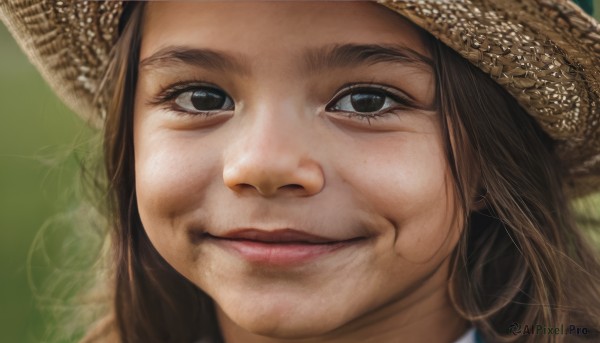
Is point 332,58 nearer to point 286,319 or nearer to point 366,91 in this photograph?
point 366,91

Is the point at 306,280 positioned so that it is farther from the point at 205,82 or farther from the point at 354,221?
the point at 205,82

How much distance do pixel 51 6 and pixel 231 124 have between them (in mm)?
459

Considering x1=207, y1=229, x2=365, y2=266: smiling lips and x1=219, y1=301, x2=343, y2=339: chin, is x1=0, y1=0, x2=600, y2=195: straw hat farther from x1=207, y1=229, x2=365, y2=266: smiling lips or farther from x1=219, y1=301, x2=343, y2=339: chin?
x1=219, y1=301, x2=343, y2=339: chin

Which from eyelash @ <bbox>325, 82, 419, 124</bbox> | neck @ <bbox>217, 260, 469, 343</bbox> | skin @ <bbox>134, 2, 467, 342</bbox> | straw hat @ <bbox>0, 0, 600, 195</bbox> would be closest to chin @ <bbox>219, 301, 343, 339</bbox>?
skin @ <bbox>134, 2, 467, 342</bbox>

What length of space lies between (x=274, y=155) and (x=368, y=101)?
21 centimetres

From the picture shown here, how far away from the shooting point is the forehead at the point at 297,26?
143 cm

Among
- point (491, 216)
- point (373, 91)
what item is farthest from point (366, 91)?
point (491, 216)

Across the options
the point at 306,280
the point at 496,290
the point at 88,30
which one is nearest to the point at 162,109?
the point at 88,30

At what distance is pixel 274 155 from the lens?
1396 mm

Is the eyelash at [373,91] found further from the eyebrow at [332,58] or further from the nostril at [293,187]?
the nostril at [293,187]

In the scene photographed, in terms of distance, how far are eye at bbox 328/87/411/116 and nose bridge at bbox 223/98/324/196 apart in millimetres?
81

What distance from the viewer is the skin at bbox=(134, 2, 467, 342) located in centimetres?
143

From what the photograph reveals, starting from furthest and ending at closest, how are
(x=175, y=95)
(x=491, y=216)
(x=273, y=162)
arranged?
(x=491, y=216)
(x=175, y=95)
(x=273, y=162)

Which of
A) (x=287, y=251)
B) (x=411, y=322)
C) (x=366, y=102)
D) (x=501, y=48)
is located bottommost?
(x=411, y=322)
